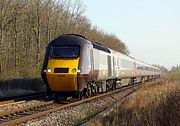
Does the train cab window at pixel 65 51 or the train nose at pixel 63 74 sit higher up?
the train cab window at pixel 65 51

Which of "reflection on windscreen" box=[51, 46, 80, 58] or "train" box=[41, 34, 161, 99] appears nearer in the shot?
"train" box=[41, 34, 161, 99]

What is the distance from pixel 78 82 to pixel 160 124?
8705 mm

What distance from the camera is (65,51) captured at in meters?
18.8

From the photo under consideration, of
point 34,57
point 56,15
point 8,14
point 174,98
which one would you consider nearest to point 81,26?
point 56,15

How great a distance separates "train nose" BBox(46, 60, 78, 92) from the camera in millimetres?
18062

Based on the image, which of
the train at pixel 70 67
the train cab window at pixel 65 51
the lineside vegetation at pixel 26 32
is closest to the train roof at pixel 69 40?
the train at pixel 70 67

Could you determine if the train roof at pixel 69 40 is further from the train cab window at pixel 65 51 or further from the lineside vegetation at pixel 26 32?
the lineside vegetation at pixel 26 32

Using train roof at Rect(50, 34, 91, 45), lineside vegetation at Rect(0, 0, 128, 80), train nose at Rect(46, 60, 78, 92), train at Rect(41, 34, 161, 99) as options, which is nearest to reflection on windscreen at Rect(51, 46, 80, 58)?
train at Rect(41, 34, 161, 99)

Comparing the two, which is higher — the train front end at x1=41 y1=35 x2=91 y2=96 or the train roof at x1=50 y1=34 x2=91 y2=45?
the train roof at x1=50 y1=34 x2=91 y2=45

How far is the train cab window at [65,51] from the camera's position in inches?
734

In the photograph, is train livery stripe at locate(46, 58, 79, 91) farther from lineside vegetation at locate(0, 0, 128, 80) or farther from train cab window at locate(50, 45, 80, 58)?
lineside vegetation at locate(0, 0, 128, 80)

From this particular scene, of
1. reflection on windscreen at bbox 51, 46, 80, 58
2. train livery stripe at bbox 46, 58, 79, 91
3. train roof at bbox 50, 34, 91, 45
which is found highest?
train roof at bbox 50, 34, 91, 45

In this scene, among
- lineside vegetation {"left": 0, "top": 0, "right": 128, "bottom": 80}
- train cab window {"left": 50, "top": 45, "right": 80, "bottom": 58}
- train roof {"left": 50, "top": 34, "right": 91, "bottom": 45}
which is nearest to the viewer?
train cab window {"left": 50, "top": 45, "right": 80, "bottom": 58}

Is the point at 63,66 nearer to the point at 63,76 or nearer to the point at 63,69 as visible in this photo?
the point at 63,69
